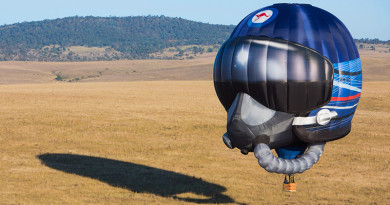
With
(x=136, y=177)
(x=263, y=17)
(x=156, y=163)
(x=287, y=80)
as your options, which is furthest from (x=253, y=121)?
(x=156, y=163)

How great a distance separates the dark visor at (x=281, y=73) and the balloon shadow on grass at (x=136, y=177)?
748 cm

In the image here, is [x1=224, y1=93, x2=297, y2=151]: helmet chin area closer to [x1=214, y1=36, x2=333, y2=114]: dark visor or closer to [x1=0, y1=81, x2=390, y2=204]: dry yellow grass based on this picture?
[x1=214, y1=36, x2=333, y2=114]: dark visor

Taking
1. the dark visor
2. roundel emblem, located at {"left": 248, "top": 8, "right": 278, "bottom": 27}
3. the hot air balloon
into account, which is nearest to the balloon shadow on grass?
the hot air balloon

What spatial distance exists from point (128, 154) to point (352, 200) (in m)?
12.0

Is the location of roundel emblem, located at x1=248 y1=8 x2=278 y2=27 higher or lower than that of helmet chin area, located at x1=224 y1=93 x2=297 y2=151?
higher

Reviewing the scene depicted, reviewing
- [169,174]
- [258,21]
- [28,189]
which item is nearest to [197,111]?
[169,174]

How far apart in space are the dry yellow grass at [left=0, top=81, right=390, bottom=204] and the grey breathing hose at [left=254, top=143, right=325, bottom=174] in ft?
18.8

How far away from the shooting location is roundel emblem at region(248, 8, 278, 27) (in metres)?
13.0

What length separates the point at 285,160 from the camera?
13430 mm

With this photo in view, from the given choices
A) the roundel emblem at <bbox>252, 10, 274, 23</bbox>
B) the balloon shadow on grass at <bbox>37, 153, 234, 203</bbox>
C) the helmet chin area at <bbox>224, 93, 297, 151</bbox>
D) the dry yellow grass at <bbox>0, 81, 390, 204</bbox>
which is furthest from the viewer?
the balloon shadow on grass at <bbox>37, 153, 234, 203</bbox>

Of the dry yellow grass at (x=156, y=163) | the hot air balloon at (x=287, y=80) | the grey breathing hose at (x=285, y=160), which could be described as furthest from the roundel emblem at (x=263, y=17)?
the dry yellow grass at (x=156, y=163)

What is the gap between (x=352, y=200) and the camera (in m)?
19.6

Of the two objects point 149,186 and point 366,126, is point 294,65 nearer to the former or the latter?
point 149,186

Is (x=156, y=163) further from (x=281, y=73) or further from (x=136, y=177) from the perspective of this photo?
(x=281, y=73)
